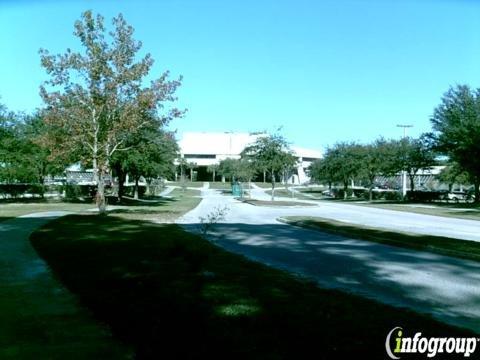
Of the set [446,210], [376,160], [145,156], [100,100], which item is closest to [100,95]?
[100,100]

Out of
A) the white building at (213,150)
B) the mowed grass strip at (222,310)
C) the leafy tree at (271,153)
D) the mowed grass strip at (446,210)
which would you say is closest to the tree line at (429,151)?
the mowed grass strip at (446,210)

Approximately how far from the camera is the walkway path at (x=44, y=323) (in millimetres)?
5109

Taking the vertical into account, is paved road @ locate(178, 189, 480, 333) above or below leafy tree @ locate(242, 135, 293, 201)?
below

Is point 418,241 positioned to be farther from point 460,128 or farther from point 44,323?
point 460,128

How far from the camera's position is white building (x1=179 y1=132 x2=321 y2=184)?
125 meters

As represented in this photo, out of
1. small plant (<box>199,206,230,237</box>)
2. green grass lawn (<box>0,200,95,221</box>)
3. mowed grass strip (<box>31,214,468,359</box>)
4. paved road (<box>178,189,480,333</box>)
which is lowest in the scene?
paved road (<box>178,189,480,333</box>)

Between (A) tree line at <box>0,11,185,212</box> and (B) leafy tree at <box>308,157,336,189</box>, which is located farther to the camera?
(B) leafy tree at <box>308,157,336,189</box>

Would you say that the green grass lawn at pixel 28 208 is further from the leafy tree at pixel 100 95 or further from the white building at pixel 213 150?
the white building at pixel 213 150

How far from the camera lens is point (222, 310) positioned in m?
6.30

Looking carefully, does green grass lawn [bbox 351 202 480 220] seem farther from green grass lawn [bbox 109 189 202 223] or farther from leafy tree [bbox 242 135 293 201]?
green grass lawn [bbox 109 189 202 223]

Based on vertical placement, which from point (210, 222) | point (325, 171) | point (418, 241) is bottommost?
point (418, 241)

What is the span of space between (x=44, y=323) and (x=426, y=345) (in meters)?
3.91

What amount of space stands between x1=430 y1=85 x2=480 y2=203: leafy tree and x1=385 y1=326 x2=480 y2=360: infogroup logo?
3943 cm

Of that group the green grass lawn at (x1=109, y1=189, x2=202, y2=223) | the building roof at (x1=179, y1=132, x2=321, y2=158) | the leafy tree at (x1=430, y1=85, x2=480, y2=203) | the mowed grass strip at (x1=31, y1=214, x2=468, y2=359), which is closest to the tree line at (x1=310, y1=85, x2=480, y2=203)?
the leafy tree at (x1=430, y1=85, x2=480, y2=203)
